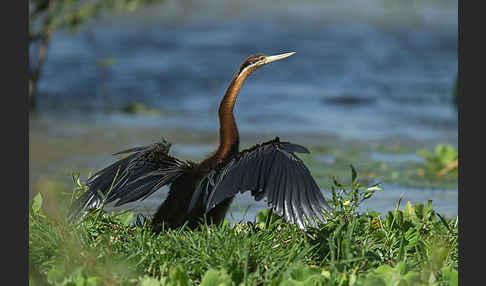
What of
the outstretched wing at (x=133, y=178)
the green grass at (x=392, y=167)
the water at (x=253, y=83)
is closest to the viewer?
the outstretched wing at (x=133, y=178)

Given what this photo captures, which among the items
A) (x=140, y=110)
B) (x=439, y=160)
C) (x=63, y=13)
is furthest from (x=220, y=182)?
(x=140, y=110)

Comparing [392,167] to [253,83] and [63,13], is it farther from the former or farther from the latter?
[253,83]

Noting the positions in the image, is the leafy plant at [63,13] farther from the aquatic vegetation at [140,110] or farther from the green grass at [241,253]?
the green grass at [241,253]

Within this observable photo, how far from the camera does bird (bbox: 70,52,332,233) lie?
13.6ft

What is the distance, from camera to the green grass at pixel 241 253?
3721 millimetres

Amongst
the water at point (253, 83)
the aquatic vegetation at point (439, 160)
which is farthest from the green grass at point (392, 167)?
the water at point (253, 83)

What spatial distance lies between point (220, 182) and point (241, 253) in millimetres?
449

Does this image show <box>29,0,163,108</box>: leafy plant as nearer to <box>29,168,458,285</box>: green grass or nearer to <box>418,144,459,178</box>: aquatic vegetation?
<box>418,144,459,178</box>: aquatic vegetation

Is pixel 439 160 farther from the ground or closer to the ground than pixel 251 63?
closer to the ground

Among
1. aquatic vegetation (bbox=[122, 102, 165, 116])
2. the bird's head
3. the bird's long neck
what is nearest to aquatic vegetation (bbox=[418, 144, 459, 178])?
the bird's head

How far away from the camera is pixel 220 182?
13.8 feet

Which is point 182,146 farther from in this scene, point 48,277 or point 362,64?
point 362,64

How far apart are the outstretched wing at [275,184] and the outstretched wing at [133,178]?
313 mm

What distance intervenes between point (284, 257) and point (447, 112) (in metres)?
8.33
